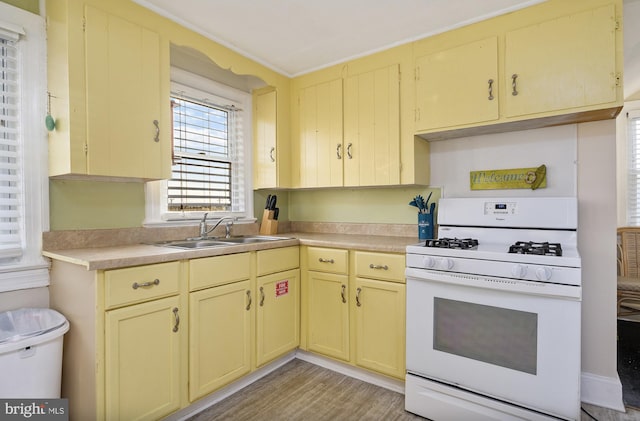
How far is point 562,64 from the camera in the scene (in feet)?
6.21

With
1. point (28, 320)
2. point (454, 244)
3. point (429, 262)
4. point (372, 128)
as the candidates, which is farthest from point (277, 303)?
point (372, 128)

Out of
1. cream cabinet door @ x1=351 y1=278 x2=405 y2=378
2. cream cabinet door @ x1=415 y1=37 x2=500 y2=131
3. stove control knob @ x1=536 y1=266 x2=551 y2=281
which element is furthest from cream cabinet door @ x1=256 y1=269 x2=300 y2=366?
stove control knob @ x1=536 y1=266 x2=551 y2=281

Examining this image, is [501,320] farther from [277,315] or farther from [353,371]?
[277,315]

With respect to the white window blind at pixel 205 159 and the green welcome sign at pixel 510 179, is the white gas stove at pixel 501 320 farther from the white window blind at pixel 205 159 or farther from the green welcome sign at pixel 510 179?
the white window blind at pixel 205 159

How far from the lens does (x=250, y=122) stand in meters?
3.05

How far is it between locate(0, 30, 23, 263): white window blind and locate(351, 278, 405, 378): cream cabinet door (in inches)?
76.4

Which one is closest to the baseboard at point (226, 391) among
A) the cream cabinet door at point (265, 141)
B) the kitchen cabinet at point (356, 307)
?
the kitchen cabinet at point (356, 307)

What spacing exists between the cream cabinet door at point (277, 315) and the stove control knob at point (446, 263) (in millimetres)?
1102

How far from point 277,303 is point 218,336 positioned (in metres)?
0.50

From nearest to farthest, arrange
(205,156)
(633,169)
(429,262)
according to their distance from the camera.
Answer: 1. (429,262)
2. (205,156)
3. (633,169)

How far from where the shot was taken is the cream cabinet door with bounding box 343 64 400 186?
8.18 ft

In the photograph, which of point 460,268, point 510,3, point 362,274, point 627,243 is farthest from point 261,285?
point 627,243

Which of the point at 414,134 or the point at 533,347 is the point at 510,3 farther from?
the point at 533,347

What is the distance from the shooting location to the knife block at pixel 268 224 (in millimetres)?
3029
